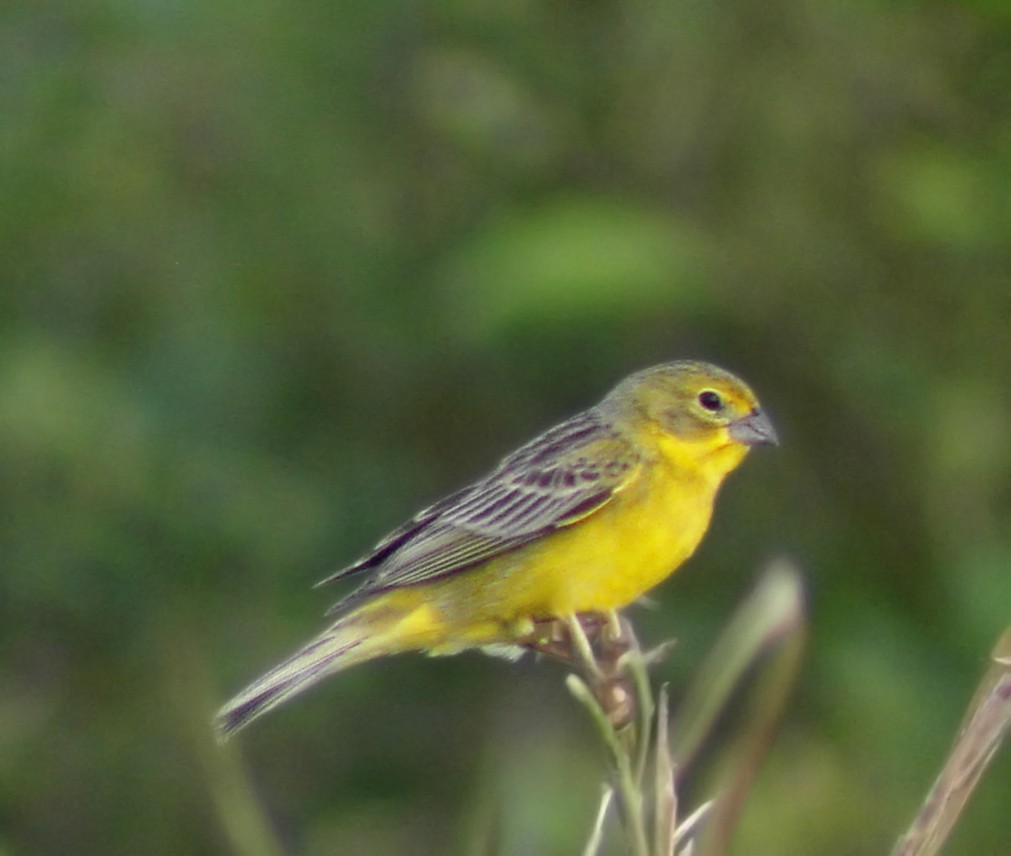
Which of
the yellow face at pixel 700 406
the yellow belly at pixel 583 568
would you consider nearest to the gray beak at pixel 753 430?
the yellow face at pixel 700 406

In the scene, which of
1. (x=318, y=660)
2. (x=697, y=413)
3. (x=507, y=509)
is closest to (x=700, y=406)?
Result: (x=697, y=413)

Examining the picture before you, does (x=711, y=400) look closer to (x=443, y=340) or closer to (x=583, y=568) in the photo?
(x=583, y=568)

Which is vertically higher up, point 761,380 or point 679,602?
point 761,380

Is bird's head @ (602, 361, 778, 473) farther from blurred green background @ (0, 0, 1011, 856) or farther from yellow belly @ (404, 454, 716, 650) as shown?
blurred green background @ (0, 0, 1011, 856)

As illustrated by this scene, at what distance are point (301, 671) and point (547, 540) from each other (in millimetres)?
585

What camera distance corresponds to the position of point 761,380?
5699 mm

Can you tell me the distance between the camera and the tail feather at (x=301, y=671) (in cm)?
319

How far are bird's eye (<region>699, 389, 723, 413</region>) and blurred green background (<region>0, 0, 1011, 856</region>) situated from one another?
1009 millimetres

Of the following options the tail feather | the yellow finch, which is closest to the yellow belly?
the yellow finch

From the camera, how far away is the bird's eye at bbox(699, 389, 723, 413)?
419 cm

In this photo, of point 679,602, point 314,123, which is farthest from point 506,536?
point 314,123

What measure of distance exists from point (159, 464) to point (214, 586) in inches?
17.3

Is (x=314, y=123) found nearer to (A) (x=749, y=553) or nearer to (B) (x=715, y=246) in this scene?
(B) (x=715, y=246)

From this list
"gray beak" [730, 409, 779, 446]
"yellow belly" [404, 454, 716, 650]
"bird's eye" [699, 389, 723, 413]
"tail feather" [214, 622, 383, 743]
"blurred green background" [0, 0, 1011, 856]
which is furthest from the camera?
"blurred green background" [0, 0, 1011, 856]
